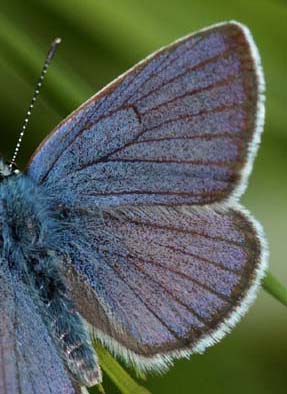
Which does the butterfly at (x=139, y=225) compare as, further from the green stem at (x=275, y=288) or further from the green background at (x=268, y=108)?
the green background at (x=268, y=108)

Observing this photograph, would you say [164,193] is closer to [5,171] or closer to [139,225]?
[139,225]

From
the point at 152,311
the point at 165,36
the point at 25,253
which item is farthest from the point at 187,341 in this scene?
the point at 165,36

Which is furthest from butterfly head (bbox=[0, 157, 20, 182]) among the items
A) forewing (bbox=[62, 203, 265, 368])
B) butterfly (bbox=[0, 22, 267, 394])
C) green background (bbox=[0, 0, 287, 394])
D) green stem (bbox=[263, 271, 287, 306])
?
green stem (bbox=[263, 271, 287, 306])

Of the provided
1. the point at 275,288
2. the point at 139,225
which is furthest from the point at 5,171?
the point at 275,288

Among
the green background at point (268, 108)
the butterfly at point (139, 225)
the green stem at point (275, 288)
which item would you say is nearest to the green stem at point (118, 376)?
the butterfly at point (139, 225)

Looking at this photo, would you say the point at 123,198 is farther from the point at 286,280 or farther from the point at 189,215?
the point at 286,280

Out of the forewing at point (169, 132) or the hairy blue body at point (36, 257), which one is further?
the hairy blue body at point (36, 257)
